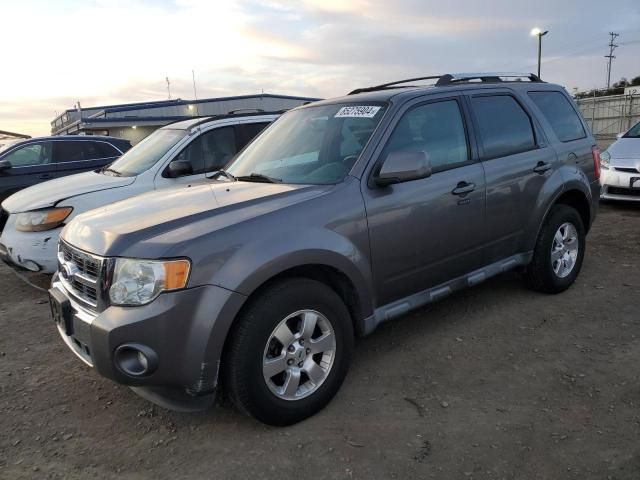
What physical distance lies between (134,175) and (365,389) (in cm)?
365

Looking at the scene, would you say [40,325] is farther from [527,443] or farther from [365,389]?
[527,443]

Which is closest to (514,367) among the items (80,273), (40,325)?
(80,273)

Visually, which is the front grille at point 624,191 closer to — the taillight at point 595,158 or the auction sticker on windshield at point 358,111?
the taillight at point 595,158

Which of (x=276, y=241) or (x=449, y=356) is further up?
(x=276, y=241)

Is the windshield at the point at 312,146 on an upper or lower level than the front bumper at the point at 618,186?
upper

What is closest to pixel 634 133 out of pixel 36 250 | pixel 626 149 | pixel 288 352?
pixel 626 149

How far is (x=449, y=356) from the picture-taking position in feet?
11.6

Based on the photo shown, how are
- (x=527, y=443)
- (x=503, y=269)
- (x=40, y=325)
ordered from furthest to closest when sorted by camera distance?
(x=40, y=325) → (x=503, y=269) → (x=527, y=443)

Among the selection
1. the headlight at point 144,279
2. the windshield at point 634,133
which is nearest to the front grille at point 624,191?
the windshield at point 634,133

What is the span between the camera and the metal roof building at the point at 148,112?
108 ft

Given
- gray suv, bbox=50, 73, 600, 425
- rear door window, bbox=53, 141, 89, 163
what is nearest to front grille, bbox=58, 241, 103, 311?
gray suv, bbox=50, 73, 600, 425

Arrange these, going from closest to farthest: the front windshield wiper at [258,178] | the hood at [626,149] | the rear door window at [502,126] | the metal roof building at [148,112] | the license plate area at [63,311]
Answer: the license plate area at [63,311], the front windshield wiper at [258,178], the rear door window at [502,126], the hood at [626,149], the metal roof building at [148,112]

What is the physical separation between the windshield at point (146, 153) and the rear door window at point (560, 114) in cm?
377

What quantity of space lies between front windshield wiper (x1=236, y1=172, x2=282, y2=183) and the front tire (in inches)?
35.4
